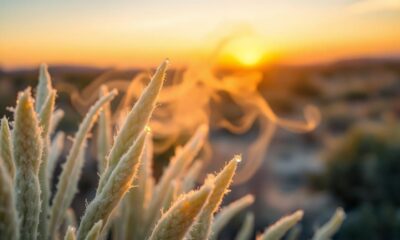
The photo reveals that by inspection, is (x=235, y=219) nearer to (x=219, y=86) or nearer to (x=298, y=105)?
(x=219, y=86)

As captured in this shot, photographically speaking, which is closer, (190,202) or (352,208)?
(190,202)

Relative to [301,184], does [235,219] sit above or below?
above

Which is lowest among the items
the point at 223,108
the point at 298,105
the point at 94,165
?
the point at 298,105

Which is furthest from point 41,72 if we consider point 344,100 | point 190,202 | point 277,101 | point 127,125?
point 344,100

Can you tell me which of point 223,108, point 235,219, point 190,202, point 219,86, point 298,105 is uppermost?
point 190,202

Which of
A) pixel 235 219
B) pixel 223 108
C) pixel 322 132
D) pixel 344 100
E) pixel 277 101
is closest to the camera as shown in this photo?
pixel 235 219

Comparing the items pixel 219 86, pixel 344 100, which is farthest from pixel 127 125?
pixel 344 100

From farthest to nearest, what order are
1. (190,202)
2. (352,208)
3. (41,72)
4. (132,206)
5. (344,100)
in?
1. (344,100)
2. (352,208)
3. (132,206)
4. (41,72)
5. (190,202)

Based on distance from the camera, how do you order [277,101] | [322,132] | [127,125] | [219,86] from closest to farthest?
[127,125], [219,86], [322,132], [277,101]

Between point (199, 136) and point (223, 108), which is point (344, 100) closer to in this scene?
point (223, 108)
